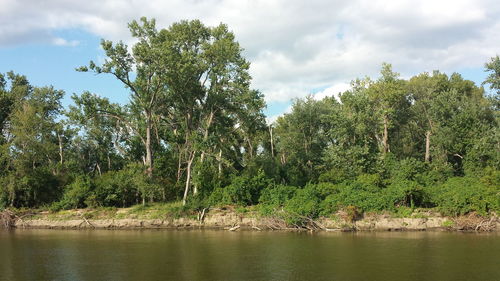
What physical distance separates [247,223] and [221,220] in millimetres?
2767

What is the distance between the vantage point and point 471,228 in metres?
33.2

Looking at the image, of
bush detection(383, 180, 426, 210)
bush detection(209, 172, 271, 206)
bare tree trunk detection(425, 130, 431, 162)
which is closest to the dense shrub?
bush detection(209, 172, 271, 206)

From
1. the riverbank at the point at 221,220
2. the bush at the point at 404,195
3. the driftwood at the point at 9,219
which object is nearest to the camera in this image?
the riverbank at the point at 221,220

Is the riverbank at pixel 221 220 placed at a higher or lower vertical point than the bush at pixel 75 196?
lower

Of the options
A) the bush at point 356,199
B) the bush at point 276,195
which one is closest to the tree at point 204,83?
the bush at point 276,195

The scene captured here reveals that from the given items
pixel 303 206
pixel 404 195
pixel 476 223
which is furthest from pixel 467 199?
pixel 303 206

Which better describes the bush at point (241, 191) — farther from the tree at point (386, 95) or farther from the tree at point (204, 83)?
the tree at point (386, 95)

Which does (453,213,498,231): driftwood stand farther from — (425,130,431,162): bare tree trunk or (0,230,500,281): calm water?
(425,130,431,162): bare tree trunk

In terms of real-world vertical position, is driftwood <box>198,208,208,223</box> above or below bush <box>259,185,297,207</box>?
below

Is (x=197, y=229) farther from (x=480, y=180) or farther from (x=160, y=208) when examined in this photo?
(x=480, y=180)

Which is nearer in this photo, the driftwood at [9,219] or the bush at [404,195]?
the bush at [404,195]

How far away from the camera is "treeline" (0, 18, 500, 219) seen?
38062 mm

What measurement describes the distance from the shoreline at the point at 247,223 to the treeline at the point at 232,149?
1.00 metres

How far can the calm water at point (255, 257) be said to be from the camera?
1944 centimetres
